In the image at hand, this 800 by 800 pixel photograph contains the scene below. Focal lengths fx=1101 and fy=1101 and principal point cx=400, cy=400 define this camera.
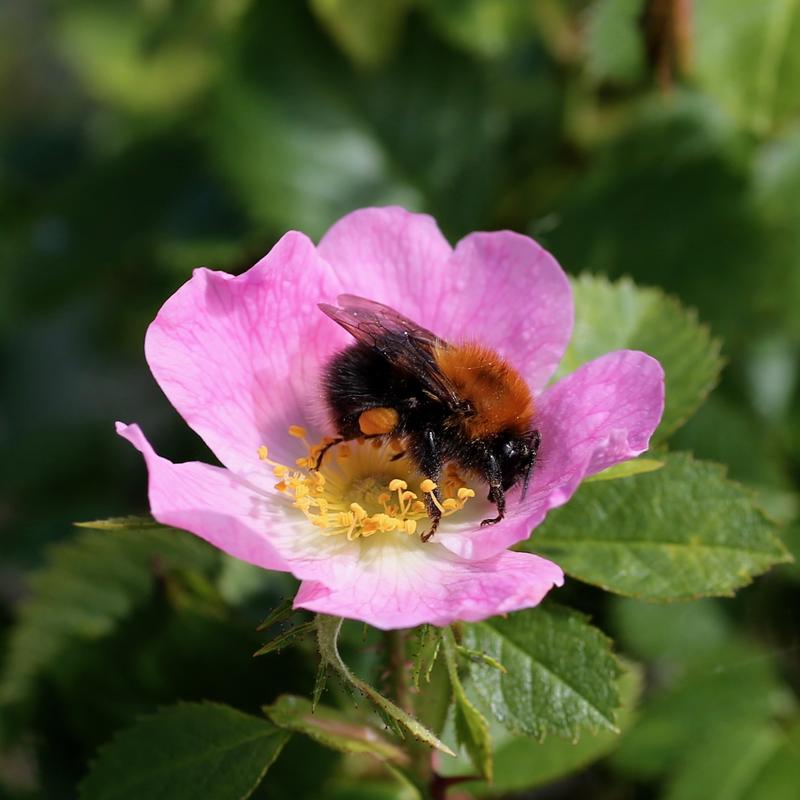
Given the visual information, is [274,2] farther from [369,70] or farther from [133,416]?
[133,416]

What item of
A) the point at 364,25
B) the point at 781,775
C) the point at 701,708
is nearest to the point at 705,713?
the point at 701,708

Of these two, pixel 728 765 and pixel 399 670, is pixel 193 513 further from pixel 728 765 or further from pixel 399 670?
pixel 728 765

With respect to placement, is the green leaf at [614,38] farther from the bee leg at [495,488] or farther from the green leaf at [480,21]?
the bee leg at [495,488]

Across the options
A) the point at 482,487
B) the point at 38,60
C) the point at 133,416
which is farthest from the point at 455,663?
the point at 38,60

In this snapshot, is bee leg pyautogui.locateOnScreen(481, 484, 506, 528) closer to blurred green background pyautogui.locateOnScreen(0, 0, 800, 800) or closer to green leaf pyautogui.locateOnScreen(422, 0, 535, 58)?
blurred green background pyautogui.locateOnScreen(0, 0, 800, 800)

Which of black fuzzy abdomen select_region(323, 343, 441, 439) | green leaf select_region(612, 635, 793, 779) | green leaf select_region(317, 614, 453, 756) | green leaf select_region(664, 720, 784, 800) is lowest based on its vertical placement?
green leaf select_region(664, 720, 784, 800)

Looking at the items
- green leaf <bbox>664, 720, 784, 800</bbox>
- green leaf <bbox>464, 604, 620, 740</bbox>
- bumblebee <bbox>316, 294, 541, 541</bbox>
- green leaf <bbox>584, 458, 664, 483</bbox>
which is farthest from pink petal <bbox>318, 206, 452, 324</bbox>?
green leaf <bbox>664, 720, 784, 800</bbox>

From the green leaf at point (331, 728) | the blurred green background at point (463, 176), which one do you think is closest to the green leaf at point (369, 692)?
the green leaf at point (331, 728)
